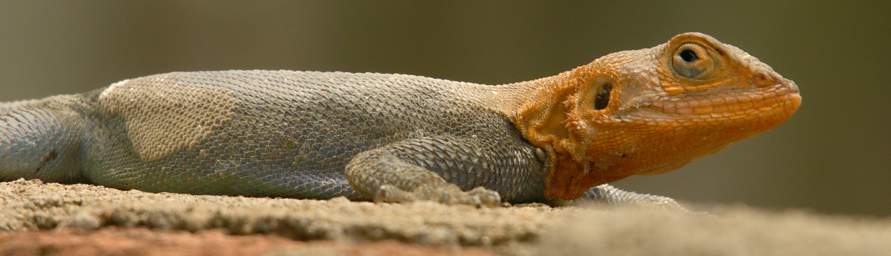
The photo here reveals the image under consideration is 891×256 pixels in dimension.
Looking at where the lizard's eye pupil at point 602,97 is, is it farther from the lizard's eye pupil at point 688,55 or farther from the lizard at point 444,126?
the lizard's eye pupil at point 688,55

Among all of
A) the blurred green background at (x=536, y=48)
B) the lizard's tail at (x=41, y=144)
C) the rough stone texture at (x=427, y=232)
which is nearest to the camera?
the rough stone texture at (x=427, y=232)

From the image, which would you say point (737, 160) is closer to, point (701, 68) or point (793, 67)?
point (793, 67)

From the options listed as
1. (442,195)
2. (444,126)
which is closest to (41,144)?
(444,126)

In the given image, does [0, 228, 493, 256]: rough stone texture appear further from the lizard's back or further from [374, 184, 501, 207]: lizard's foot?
the lizard's back

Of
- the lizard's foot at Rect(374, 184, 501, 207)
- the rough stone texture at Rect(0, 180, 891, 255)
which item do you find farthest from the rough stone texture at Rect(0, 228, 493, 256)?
the lizard's foot at Rect(374, 184, 501, 207)

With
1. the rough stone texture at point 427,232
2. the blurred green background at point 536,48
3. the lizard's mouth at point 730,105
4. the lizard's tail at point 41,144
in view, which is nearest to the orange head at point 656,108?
the lizard's mouth at point 730,105

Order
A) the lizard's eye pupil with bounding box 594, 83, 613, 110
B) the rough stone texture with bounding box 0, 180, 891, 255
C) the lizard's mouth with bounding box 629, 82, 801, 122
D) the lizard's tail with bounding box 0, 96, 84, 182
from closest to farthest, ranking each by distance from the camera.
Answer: the rough stone texture with bounding box 0, 180, 891, 255
the lizard's mouth with bounding box 629, 82, 801, 122
the lizard's eye pupil with bounding box 594, 83, 613, 110
the lizard's tail with bounding box 0, 96, 84, 182

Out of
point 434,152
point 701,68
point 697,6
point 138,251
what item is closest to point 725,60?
point 701,68
